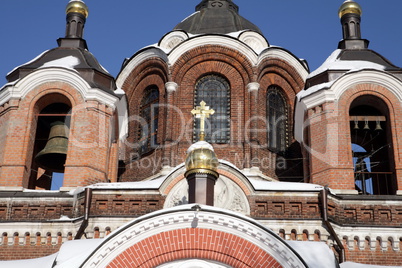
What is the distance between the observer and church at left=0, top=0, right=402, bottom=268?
33.8 ft

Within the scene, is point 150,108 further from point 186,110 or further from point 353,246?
point 353,246

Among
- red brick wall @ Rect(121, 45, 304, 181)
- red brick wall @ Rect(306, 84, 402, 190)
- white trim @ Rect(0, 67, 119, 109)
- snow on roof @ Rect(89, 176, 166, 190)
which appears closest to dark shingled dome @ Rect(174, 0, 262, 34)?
red brick wall @ Rect(121, 45, 304, 181)

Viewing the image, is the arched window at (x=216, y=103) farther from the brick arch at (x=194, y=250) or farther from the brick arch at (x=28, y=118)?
the brick arch at (x=194, y=250)

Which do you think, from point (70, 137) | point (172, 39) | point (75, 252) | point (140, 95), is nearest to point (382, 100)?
point (172, 39)

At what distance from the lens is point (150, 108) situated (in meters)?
18.1

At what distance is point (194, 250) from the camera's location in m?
10.2

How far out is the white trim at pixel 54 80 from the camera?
15.1m

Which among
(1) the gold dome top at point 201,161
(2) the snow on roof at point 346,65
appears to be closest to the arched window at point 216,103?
(2) the snow on roof at point 346,65

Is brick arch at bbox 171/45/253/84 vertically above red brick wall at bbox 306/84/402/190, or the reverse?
brick arch at bbox 171/45/253/84

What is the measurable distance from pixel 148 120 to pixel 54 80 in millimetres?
3222

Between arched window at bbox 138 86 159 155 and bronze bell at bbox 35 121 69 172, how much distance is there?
2.45 m

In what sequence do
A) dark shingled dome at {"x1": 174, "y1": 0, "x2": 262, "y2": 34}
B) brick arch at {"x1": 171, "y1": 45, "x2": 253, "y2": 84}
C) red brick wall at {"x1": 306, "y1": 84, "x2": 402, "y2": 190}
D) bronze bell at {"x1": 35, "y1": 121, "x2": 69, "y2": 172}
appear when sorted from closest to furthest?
1. red brick wall at {"x1": 306, "y1": 84, "x2": 402, "y2": 190}
2. bronze bell at {"x1": 35, "y1": 121, "x2": 69, "y2": 172}
3. brick arch at {"x1": 171, "y1": 45, "x2": 253, "y2": 84}
4. dark shingled dome at {"x1": 174, "y1": 0, "x2": 262, "y2": 34}

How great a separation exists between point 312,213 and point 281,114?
5165 millimetres

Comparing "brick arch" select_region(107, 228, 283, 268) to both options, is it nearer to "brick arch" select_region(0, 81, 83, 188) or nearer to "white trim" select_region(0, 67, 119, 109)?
"brick arch" select_region(0, 81, 83, 188)
